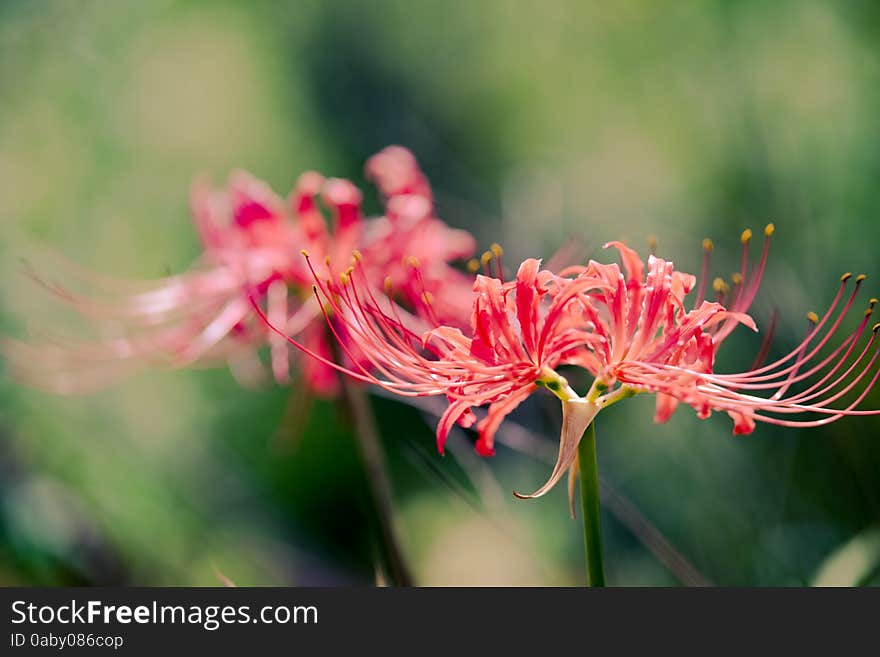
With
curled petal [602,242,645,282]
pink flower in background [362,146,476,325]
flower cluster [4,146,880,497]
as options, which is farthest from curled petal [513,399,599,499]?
pink flower in background [362,146,476,325]

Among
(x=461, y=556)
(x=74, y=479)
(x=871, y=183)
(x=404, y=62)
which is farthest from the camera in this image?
(x=404, y=62)

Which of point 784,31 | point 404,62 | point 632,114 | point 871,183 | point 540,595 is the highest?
point 404,62

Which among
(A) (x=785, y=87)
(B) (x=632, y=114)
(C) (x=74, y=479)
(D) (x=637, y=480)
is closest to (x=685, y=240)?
(D) (x=637, y=480)

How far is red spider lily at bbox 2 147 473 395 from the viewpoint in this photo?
118 cm

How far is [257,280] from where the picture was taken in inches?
45.9

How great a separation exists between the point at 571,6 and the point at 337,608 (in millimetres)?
3498

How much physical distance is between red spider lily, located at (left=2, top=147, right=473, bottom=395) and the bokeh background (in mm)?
167

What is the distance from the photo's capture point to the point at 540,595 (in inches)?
30.9

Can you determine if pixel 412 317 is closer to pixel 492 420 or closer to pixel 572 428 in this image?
pixel 492 420

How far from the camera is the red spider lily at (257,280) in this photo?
1.18 m

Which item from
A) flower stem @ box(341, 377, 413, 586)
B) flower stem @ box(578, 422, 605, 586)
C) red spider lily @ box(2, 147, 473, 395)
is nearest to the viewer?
flower stem @ box(578, 422, 605, 586)

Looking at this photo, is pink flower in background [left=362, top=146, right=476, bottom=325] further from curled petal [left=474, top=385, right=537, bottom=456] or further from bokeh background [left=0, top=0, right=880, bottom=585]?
curled petal [left=474, top=385, right=537, bottom=456]

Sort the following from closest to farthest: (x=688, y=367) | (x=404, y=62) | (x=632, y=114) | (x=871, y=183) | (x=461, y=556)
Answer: (x=688, y=367), (x=871, y=183), (x=461, y=556), (x=632, y=114), (x=404, y=62)

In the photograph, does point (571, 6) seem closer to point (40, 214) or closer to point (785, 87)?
point (785, 87)
